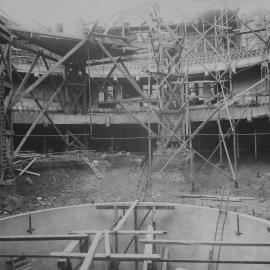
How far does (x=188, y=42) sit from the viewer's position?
1061 inches

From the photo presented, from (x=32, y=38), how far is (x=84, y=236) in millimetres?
10276

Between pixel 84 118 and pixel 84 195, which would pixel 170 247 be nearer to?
pixel 84 195

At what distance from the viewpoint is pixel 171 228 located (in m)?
10.5

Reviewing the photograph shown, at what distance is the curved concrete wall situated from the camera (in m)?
8.83

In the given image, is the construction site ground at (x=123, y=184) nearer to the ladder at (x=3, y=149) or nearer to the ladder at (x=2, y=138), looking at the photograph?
the ladder at (x=3, y=149)

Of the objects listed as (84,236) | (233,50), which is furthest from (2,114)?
(233,50)

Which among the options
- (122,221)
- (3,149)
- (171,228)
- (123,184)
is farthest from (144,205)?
(3,149)

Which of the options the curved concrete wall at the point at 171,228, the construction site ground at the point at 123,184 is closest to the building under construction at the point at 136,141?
the curved concrete wall at the point at 171,228

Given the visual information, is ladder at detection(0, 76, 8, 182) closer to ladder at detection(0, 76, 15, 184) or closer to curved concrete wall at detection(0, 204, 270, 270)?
ladder at detection(0, 76, 15, 184)

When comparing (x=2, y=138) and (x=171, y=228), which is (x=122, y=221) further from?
(x=2, y=138)

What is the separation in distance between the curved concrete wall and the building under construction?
0.10 feet

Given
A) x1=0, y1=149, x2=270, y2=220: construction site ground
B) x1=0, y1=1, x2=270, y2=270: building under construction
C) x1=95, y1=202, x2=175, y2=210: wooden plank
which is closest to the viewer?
x1=0, y1=1, x2=270, y2=270: building under construction

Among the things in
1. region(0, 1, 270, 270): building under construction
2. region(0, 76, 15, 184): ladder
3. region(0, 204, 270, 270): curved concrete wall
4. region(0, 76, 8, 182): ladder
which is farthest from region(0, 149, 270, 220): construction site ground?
region(0, 204, 270, 270): curved concrete wall

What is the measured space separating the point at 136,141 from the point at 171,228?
1256cm
